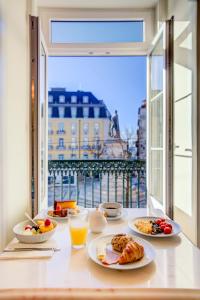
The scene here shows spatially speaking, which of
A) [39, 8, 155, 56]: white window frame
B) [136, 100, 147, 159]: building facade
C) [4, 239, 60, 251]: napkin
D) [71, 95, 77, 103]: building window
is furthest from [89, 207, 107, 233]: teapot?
[71, 95, 77, 103]: building window

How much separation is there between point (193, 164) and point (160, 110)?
80cm

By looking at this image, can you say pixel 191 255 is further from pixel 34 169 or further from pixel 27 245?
pixel 34 169

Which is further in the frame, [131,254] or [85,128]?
[85,128]

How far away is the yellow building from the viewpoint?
3.37m

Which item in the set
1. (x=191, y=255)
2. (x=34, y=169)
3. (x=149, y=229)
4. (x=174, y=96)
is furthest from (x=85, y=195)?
(x=191, y=255)

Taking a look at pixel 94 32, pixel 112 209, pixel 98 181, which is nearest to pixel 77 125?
pixel 98 181

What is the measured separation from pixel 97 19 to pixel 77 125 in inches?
55.6

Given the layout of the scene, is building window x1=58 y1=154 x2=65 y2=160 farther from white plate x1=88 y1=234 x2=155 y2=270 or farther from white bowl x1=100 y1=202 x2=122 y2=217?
white plate x1=88 y1=234 x2=155 y2=270

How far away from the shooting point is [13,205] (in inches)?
72.6

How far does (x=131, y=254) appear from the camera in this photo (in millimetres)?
905

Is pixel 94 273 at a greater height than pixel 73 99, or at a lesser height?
lesser

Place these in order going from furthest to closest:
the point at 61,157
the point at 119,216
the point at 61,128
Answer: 1. the point at 61,157
2. the point at 61,128
3. the point at 119,216

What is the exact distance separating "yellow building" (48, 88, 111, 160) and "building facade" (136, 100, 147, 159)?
1.44 feet

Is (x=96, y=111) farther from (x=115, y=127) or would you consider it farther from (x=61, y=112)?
(x=61, y=112)
